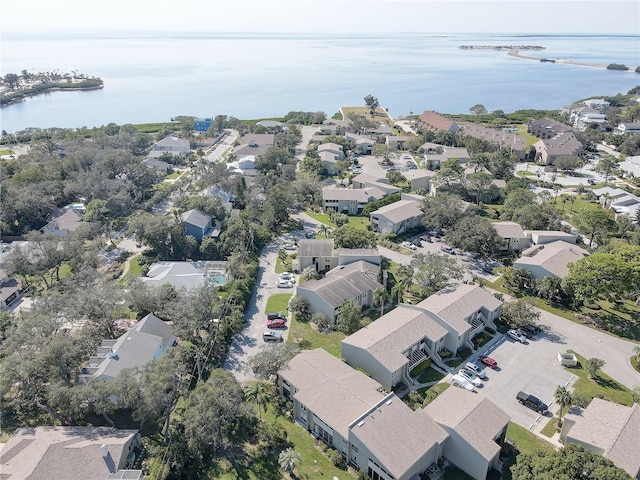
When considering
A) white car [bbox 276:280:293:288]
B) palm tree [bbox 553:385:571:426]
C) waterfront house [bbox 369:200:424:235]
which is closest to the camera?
palm tree [bbox 553:385:571:426]

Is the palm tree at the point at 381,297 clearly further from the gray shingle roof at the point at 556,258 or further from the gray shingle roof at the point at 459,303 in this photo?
the gray shingle roof at the point at 556,258

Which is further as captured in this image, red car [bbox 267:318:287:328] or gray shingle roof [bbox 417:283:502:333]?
red car [bbox 267:318:287:328]

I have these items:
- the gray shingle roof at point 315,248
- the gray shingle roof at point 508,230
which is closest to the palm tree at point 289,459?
the gray shingle roof at point 315,248

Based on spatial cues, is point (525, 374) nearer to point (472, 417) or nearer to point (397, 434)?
point (472, 417)

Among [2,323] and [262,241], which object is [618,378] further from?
[2,323]

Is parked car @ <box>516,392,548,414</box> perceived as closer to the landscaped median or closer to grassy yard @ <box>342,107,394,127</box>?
the landscaped median

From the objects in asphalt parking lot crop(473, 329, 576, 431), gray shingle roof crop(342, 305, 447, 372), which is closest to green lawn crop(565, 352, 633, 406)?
asphalt parking lot crop(473, 329, 576, 431)

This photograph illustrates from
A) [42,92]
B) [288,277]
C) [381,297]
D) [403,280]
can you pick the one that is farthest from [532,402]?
[42,92]
